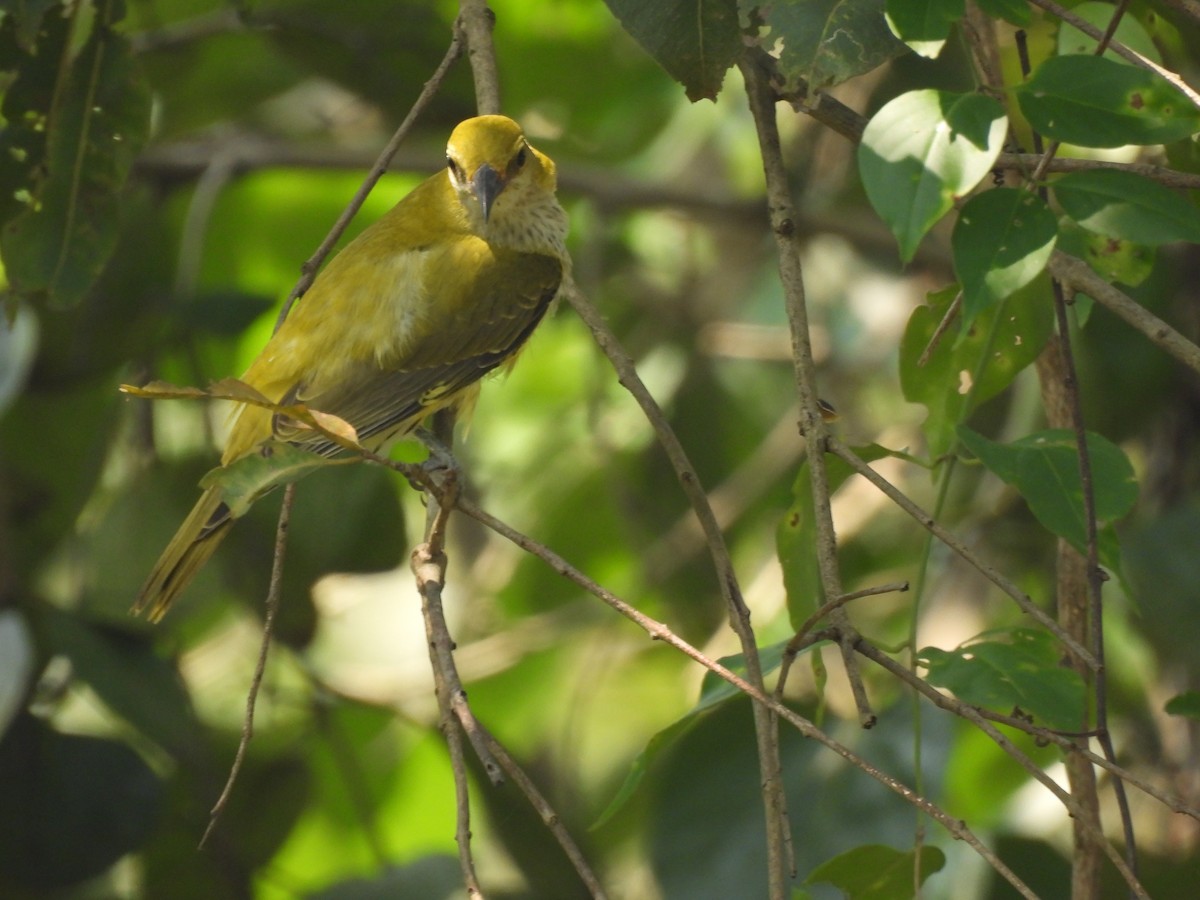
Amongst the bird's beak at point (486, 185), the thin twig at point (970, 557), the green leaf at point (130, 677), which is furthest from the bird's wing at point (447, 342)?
the thin twig at point (970, 557)

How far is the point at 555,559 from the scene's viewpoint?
1640 millimetres

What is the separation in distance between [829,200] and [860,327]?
50cm

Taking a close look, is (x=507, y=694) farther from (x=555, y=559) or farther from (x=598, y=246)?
(x=555, y=559)

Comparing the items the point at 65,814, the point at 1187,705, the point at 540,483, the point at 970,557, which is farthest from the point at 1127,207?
the point at 540,483

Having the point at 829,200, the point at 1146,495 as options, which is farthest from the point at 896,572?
the point at 829,200

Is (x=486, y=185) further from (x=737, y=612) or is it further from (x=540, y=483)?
(x=540, y=483)

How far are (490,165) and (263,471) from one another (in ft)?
5.08

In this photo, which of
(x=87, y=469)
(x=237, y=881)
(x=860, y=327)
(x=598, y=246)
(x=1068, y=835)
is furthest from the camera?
(x=860, y=327)

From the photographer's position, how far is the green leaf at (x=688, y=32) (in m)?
1.99

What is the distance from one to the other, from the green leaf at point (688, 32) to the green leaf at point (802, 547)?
55 centimetres

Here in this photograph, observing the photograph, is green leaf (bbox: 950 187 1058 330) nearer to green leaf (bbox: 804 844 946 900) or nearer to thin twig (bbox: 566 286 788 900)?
thin twig (bbox: 566 286 788 900)

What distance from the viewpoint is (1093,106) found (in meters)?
1.50

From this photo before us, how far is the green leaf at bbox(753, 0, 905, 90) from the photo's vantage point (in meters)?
1.81

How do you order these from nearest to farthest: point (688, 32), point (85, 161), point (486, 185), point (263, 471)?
point (263, 471) → point (688, 32) → point (85, 161) → point (486, 185)
